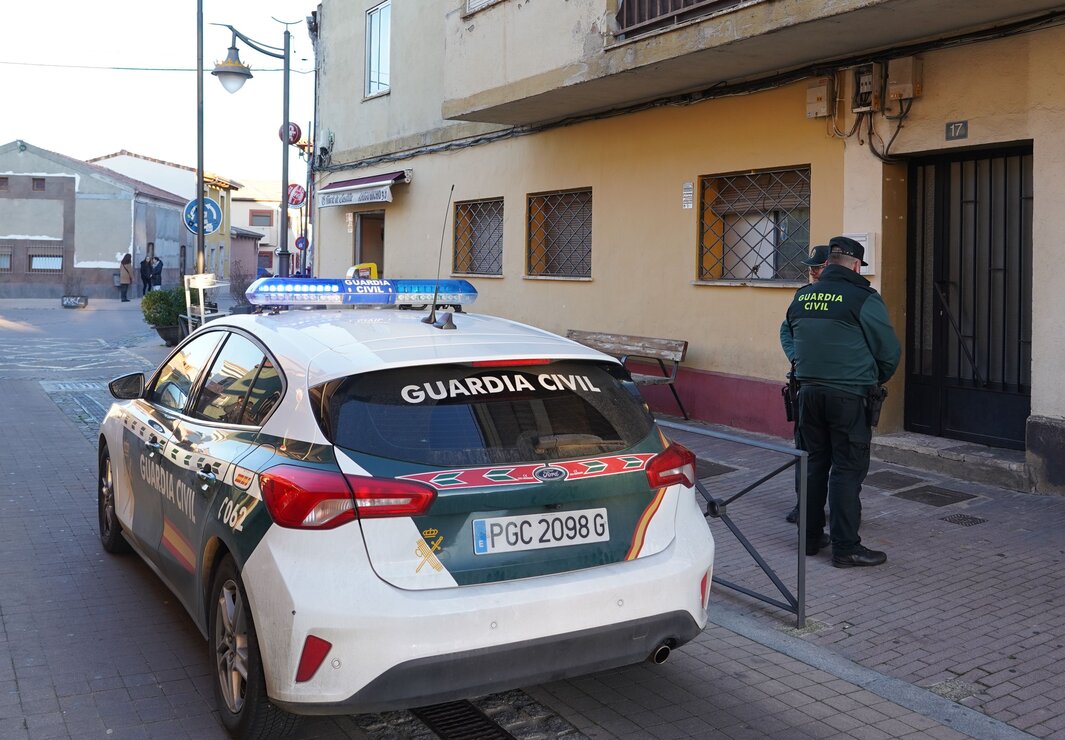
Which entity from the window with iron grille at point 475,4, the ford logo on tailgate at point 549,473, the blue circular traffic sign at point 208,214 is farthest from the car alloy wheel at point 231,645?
the blue circular traffic sign at point 208,214

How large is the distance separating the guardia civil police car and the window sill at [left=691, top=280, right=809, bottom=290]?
5.90 meters

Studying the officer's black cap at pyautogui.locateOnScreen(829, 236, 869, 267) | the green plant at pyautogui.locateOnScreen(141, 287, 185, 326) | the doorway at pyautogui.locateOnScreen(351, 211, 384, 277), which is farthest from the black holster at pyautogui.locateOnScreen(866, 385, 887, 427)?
the green plant at pyautogui.locateOnScreen(141, 287, 185, 326)

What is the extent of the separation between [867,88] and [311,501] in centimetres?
707

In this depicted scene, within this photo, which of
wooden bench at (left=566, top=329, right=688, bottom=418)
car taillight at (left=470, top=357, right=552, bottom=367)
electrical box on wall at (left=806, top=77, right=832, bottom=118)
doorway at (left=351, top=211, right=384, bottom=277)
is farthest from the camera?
doorway at (left=351, top=211, right=384, bottom=277)

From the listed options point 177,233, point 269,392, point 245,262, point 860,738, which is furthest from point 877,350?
point 245,262

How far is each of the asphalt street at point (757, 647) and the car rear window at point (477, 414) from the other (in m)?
1.13

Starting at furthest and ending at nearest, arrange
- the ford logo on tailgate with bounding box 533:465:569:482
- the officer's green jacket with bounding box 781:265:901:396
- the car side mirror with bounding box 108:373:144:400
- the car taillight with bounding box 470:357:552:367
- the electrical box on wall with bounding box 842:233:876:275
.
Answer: the electrical box on wall with bounding box 842:233:876:275
the officer's green jacket with bounding box 781:265:901:396
the car side mirror with bounding box 108:373:144:400
the car taillight with bounding box 470:357:552:367
the ford logo on tailgate with bounding box 533:465:569:482

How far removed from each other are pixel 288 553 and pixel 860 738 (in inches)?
88.2

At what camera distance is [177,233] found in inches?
2120

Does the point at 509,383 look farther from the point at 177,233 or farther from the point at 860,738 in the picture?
the point at 177,233

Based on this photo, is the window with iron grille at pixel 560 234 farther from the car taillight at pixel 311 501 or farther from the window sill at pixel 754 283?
the car taillight at pixel 311 501

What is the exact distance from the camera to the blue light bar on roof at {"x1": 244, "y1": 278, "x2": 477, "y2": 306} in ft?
17.4

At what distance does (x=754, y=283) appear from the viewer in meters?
10.1

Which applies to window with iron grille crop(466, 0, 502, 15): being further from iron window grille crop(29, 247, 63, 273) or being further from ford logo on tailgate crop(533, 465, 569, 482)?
iron window grille crop(29, 247, 63, 273)
